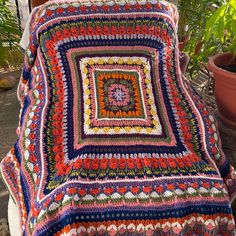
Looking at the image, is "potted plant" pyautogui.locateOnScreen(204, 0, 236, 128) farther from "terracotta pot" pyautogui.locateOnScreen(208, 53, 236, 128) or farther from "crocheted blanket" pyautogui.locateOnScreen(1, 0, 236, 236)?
"crocheted blanket" pyautogui.locateOnScreen(1, 0, 236, 236)

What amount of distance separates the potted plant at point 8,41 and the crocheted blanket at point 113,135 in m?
0.94

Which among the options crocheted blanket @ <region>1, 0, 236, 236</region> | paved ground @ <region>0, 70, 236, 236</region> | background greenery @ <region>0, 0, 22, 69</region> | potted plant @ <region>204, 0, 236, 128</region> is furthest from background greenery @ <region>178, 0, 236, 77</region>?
background greenery @ <region>0, 0, 22, 69</region>

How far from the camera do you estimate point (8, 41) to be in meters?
2.87

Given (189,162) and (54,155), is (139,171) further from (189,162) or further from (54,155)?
(54,155)

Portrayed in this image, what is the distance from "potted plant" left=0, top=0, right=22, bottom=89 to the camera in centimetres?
279

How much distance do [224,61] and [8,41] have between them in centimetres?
175

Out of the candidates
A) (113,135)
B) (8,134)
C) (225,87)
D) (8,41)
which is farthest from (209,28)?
(8,41)

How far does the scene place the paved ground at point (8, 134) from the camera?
1880mm

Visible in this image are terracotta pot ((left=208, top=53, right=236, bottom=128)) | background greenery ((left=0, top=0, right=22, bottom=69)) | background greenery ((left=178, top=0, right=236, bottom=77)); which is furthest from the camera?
background greenery ((left=0, top=0, right=22, bottom=69))

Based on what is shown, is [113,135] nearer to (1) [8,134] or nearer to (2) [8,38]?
(1) [8,134]

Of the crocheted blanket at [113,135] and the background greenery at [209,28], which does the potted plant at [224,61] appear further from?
the crocheted blanket at [113,135]

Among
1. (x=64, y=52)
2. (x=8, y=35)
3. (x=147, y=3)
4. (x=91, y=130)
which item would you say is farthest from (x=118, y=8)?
(x=8, y=35)

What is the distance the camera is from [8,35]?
111 inches

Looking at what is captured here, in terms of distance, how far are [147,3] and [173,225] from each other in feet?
3.83
